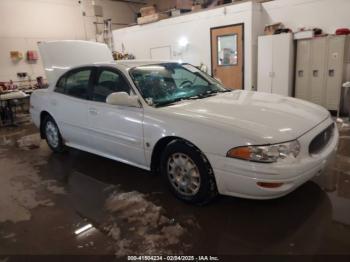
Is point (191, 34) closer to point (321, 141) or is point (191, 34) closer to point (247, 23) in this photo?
point (247, 23)

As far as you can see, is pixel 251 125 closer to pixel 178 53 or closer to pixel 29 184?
pixel 29 184

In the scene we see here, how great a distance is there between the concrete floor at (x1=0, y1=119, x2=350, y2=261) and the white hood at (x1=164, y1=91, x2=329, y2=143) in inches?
27.7

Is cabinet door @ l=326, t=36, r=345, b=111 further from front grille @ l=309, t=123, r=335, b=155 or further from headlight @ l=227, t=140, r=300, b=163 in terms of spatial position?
headlight @ l=227, t=140, r=300, b=163

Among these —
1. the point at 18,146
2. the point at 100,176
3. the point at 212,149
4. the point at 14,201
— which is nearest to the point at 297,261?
the point at 212,149

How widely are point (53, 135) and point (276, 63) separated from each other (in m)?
A: 4.99

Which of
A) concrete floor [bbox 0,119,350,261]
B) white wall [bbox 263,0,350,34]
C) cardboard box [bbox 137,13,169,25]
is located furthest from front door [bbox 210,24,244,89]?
concrete floor [bbox 0,119,350,261]

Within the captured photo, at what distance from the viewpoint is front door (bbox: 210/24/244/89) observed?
7.23m

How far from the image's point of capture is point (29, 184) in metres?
3.34

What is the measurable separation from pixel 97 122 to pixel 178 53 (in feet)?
19.8

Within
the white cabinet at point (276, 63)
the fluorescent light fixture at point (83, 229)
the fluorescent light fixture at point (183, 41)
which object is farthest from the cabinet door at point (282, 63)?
the fluorescent light fixture at point (83, 229)

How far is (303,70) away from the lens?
21.1 ft

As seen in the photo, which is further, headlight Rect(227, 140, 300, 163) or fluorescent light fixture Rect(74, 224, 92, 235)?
fluorescent light fixture Rect(74, 224, 92, 235)

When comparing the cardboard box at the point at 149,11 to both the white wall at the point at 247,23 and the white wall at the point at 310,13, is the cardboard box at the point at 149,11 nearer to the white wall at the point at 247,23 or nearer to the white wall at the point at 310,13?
the white wall at the point at 247,23

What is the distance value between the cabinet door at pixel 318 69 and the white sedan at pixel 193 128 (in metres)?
3.80
